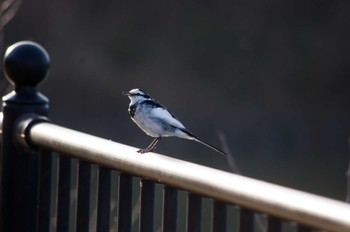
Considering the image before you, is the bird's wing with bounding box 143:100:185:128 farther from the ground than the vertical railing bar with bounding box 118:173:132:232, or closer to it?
farther from the ground

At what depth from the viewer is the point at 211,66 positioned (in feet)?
59.1

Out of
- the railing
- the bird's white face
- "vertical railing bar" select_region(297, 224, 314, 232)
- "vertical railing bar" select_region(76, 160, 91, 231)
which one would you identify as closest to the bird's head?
the bird's white face

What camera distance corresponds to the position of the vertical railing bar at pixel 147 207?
282cm

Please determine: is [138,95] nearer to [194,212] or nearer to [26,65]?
[26,65]

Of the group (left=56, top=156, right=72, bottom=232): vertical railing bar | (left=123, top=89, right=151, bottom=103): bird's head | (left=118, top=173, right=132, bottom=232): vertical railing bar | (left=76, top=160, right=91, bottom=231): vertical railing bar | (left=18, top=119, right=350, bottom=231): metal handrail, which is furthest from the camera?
(left=123, top=89, right=151, bottom=103): bird's head

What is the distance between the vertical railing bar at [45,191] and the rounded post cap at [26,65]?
23cm

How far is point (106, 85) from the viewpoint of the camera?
55.8 feet

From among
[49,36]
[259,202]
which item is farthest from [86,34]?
[259,202]

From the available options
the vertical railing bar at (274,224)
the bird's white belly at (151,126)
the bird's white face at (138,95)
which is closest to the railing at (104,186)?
the vertical railing bar at (274,224)

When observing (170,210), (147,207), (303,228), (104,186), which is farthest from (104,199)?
(303,228)

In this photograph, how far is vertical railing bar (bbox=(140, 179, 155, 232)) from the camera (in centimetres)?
282

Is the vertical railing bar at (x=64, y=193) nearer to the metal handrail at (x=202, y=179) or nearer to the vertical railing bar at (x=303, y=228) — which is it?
the metal handrail at (x=202, y=179)

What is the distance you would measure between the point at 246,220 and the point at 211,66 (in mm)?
15639

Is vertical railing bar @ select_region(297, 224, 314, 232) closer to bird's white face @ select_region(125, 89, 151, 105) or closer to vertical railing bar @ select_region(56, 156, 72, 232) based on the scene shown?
vertical railing bar @ select_region(56, 156, 72, 232)
